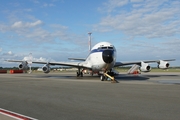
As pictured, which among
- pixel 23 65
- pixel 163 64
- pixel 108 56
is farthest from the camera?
pixel 23 65

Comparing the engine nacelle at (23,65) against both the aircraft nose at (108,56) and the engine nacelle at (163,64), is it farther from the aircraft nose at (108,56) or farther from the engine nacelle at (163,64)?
the engine nacelle at (163,64)

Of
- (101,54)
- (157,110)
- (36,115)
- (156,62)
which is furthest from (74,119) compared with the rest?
(156,62)

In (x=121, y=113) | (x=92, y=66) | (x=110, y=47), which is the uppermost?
(x=110, y=47)

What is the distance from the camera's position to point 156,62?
34.3 m

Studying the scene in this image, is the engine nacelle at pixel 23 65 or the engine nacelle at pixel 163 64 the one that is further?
the engine nacelle at pixel 23 65

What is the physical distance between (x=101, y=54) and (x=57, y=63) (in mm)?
9901

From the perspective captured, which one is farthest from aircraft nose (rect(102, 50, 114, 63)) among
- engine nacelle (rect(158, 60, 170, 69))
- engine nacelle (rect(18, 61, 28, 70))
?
engine nacelle (rect(18, 61, 28, 70))

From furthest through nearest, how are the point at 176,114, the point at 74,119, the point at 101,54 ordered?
the point at 101,54
the point at 176,114
the point at 74,119

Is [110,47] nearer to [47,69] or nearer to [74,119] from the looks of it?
[47,69]

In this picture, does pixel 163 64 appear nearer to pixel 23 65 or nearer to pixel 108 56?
pixel 108 56

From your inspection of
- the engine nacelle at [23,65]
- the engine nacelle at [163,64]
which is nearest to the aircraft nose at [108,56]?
the engine nacelle at [163,64]

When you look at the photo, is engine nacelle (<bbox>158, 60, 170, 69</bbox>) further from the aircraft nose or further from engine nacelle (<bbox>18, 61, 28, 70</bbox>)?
engine nacelle (<bbox>18, 61, 28, 70</bbox>)

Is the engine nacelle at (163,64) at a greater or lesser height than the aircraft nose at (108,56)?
lesser

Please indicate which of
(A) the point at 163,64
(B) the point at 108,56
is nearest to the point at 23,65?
(B) the point at 108,56
